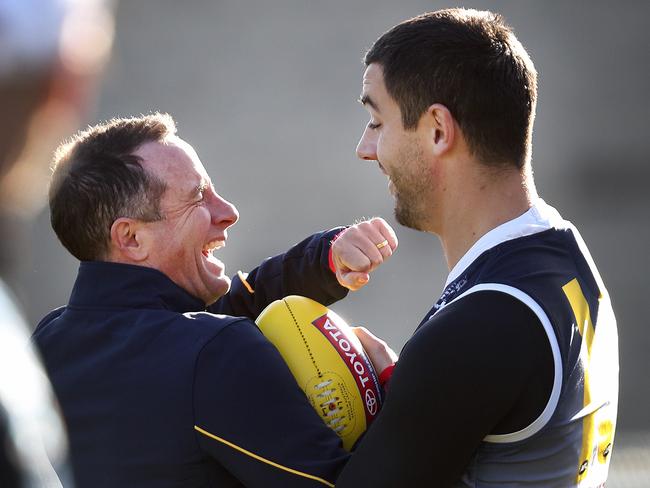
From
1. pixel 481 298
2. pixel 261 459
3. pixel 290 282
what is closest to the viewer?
pixel 481 298

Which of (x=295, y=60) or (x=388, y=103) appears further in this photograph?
(x=295, y=60)

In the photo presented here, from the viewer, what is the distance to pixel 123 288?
2.71m

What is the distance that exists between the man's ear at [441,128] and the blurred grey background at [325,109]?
316 inches

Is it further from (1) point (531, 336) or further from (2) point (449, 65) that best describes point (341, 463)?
(2) point (449, 65)

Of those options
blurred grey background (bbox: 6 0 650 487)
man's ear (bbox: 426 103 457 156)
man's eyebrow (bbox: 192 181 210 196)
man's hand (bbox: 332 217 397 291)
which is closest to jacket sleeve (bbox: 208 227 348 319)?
man's hand (bbox: 332 217 397 291)

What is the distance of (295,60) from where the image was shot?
11828 mm

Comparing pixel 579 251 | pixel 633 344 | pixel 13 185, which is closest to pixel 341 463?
pixel 579 251

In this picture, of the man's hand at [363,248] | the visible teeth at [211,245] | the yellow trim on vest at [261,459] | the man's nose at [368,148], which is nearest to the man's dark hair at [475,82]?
the man's nose at [368,148]

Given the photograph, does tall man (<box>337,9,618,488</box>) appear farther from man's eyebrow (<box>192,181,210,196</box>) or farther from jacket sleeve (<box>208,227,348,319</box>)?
man's eyebrow (<box>192,181,210,196</box>)

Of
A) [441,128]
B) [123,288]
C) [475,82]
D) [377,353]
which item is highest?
[475,82]

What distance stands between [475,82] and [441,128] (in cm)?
15

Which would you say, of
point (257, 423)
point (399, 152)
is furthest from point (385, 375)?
point (399, 152)

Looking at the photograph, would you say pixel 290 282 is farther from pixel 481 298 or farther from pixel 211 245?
pixel 481 298

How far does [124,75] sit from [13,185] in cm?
1067
